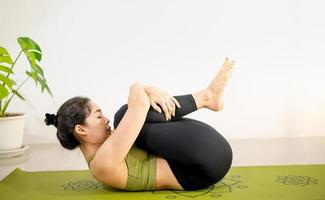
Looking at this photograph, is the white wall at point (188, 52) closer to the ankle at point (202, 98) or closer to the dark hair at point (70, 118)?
the ankle at point (202, 98)

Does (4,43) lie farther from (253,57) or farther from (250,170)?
(250,170)

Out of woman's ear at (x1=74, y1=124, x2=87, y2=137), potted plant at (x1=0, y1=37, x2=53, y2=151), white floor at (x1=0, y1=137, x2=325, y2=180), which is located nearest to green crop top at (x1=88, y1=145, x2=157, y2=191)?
woman's ear at (x1=74, y1=124, x2=87, y2=137)


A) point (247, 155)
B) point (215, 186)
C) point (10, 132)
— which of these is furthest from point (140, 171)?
point (10, 132)

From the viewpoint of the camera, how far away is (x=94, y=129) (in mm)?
1803

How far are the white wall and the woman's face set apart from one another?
1.54 metres

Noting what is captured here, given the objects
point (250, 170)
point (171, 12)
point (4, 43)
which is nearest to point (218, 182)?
point (250, 170)

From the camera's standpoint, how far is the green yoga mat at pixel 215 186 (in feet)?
5.74

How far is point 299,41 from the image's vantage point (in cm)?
329

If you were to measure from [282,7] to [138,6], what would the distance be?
1.12 m

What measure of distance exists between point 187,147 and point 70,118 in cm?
51

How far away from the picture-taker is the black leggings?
67.5 inches

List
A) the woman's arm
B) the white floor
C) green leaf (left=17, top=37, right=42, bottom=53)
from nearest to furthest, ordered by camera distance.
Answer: the woman's arm
the white floor
green leaf (left=17, top=37, right=42, bottom=53)

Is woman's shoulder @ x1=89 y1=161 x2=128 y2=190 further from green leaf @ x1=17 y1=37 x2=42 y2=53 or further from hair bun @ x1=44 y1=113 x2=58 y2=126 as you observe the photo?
green leaf @ x1=17 y1=37 x2=42 y2=53

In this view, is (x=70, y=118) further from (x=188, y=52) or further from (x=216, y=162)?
(x=188, y=52)
